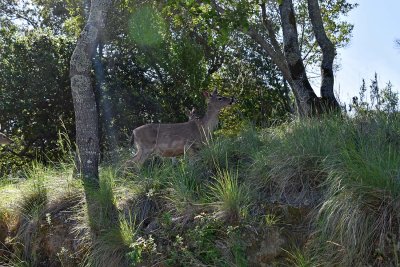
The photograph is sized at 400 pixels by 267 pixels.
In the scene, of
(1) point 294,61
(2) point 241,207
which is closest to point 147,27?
(1) point 294,61

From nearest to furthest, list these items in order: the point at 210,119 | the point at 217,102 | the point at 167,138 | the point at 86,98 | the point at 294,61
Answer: the point at 86,98 → the point at 167,138 → the point at 294,61 → the point at 210,119 → the point at 217,102

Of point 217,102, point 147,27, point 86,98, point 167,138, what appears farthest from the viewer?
point 147,27

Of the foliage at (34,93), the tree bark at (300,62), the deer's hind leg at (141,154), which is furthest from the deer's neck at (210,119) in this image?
the foliage at (34,93)

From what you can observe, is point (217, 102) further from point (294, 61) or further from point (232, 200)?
point (232, 200)

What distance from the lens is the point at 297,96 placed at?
11727 millimetres

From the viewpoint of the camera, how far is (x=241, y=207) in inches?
276

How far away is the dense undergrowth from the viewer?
6105 millimetres

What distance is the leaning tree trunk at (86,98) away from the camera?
9195mm

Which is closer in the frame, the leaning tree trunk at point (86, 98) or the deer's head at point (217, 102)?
the leaning tree trunk at point (86, 98)

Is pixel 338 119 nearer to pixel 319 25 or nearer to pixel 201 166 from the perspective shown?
pixel 201 166

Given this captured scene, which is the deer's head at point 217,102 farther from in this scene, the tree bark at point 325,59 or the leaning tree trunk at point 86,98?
the leaning tree trunk at point 86,98

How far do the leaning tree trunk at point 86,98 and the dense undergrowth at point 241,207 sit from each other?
325 millimetres

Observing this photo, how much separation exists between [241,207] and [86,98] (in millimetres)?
3431

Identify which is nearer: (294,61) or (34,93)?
(294,61)
